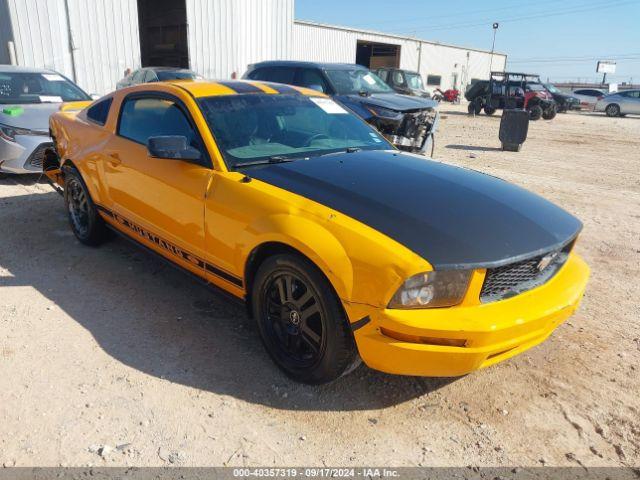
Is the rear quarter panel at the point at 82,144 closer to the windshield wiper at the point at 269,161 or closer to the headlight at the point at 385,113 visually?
the windshield wiper at the point at 269,161

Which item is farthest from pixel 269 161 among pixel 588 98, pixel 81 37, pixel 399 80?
pixel 588 98

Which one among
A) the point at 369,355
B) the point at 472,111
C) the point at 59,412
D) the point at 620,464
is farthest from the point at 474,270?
the point at 472,111

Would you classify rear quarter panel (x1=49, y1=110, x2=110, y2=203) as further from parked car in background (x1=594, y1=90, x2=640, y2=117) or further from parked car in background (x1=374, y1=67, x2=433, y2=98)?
parked car in background (x1=594, y1=90, x2=640, y2=117)

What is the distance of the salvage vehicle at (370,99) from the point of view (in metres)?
8.24

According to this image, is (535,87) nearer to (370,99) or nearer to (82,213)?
(370,99)

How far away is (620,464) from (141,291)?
3.24 meters

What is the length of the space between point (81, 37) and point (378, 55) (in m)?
29.7

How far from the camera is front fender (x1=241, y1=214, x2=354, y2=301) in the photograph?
2.39 meters

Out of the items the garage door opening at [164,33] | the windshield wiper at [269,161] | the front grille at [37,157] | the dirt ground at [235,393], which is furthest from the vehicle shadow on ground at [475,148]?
the garage door opening at [164,33]

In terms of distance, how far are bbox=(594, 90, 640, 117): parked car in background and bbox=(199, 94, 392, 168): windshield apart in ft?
87.4

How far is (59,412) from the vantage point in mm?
2605

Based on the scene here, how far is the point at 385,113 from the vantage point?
323 inches

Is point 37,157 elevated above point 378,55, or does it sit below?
below

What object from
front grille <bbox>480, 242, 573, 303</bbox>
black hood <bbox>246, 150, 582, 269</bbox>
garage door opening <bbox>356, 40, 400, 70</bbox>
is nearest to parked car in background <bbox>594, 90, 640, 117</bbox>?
garage door opening <bbox>356, 40, 400, 70</bbox>
